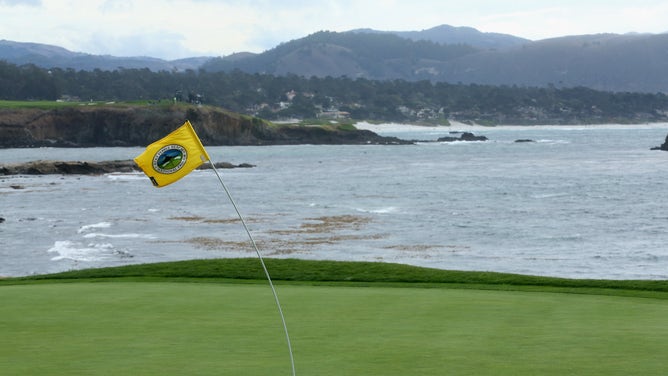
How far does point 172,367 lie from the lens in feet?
33.0

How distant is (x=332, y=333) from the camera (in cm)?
1180

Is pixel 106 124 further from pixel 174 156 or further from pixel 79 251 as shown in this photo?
pixel 174 156

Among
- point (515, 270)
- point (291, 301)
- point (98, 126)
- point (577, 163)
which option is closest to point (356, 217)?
point (515, 270)

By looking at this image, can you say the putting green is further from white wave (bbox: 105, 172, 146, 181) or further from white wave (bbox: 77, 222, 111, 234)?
white wave (bbox: 105, 172, 146, 181)

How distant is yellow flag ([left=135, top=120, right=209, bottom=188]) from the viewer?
9281 millimetres

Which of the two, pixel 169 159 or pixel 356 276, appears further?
pixel 356 276

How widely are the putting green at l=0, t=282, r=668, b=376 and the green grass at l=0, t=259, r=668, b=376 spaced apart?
2 centimetres

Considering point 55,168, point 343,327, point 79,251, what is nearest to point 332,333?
point 343,327

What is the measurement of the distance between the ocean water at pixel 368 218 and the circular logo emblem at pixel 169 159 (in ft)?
79.5

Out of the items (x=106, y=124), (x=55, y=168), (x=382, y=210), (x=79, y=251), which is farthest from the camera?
(x=106, y=124)

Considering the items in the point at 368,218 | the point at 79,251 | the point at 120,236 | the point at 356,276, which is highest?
the point at 356,276

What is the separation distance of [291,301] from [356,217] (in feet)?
126

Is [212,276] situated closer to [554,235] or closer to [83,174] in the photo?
[554,235]

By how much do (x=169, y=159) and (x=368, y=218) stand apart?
4348cm
